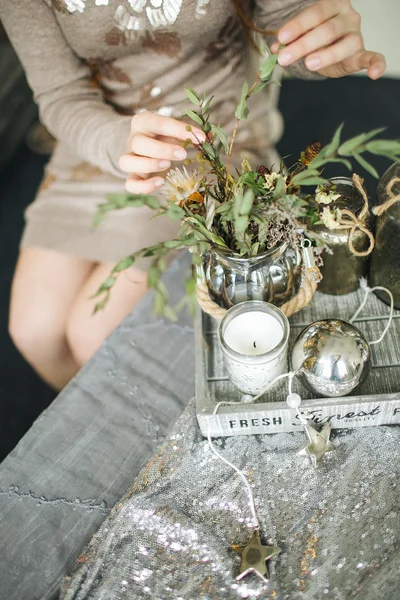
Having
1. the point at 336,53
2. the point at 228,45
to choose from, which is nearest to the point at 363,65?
the point at 336,53

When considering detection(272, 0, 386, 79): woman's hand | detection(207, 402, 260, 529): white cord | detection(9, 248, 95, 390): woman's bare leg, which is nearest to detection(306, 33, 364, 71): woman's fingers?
detection(272, 0, 386, 79): woman's hand

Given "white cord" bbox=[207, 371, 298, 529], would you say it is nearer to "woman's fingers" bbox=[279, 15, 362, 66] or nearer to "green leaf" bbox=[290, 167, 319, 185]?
"green leaf" bbox=[290, 167, 319, 185]

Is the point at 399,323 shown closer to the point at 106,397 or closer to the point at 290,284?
the point at 290,284

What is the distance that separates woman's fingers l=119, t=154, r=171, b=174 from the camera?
707 millimetres

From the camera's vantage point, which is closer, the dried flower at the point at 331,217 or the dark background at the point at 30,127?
the dried flower at the point at 331,217

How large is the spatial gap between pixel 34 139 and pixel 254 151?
1071mm

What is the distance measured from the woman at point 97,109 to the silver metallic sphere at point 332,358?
0.34m

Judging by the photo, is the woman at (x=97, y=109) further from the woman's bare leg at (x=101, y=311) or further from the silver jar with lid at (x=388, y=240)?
the silver jar with lid at (x=388, y=240)

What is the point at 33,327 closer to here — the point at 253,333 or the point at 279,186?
the point at 253,333

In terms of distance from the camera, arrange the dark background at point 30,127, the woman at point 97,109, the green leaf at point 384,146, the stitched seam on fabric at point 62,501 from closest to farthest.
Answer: the green leaf at point 384,146, the stitched seam on fabric at point 62,501, the woman at point 97,109, the dark background at point 30,127

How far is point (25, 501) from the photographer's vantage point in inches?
27.7

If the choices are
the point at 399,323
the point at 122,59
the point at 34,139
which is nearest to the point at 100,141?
the point at 122,59

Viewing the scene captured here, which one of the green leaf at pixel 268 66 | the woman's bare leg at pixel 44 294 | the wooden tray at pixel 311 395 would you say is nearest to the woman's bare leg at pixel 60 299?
the woman's bare leg at pixel 44 294

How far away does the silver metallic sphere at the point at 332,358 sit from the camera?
62 cm
